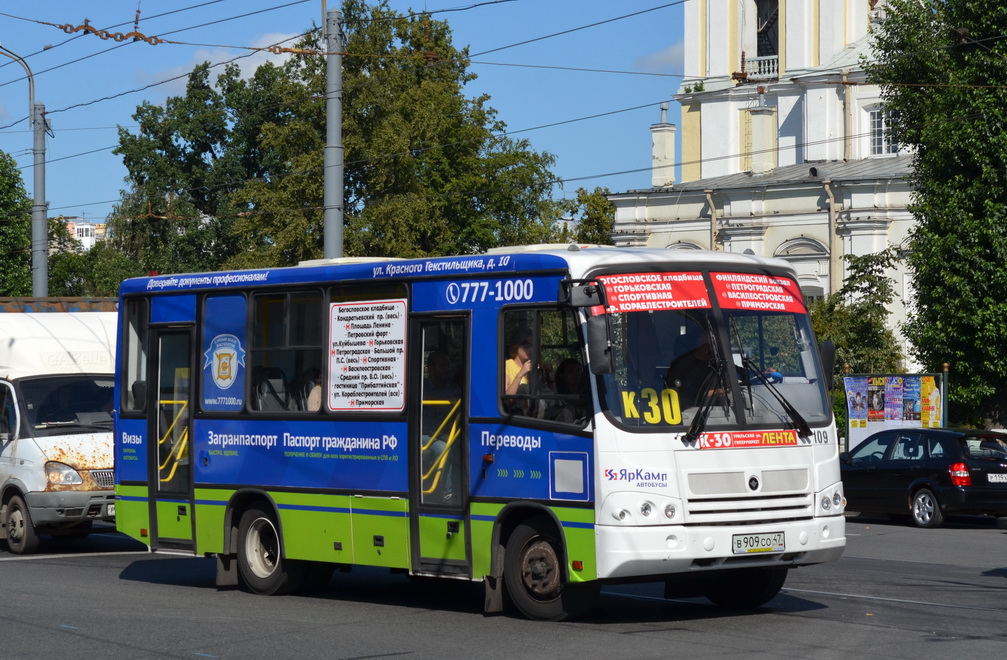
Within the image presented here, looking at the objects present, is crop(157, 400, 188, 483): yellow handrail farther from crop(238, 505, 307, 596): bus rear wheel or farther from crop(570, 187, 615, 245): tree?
crop(570, 187, 615, 245): tree

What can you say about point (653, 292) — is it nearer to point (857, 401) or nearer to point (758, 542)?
point (758, 542)

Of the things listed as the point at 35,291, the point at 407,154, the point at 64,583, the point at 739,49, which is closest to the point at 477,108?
the point at 407,154

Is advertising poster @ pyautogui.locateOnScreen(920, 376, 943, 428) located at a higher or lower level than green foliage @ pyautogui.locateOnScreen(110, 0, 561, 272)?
lower

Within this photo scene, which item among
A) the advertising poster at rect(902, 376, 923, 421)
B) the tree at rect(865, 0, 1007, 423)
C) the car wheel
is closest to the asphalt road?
the car wheel

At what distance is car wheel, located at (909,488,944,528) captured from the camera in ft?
73.3

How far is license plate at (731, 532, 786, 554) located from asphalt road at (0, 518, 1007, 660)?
1.83 feet

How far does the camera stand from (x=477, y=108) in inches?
2253

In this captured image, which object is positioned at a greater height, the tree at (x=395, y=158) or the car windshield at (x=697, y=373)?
the tree at (x=395, y=158)

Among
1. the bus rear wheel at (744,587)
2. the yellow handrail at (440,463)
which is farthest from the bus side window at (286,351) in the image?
the bus rear wheel at (744,587)

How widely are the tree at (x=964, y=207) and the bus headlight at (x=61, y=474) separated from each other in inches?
798

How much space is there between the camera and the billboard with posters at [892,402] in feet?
91.1

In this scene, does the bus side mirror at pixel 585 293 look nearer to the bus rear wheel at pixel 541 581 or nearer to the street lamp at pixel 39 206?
the bus rear wheel at pixel 541 581

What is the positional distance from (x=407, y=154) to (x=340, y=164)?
2862cm

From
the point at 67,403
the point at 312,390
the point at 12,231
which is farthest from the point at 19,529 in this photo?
the point at 12,231
